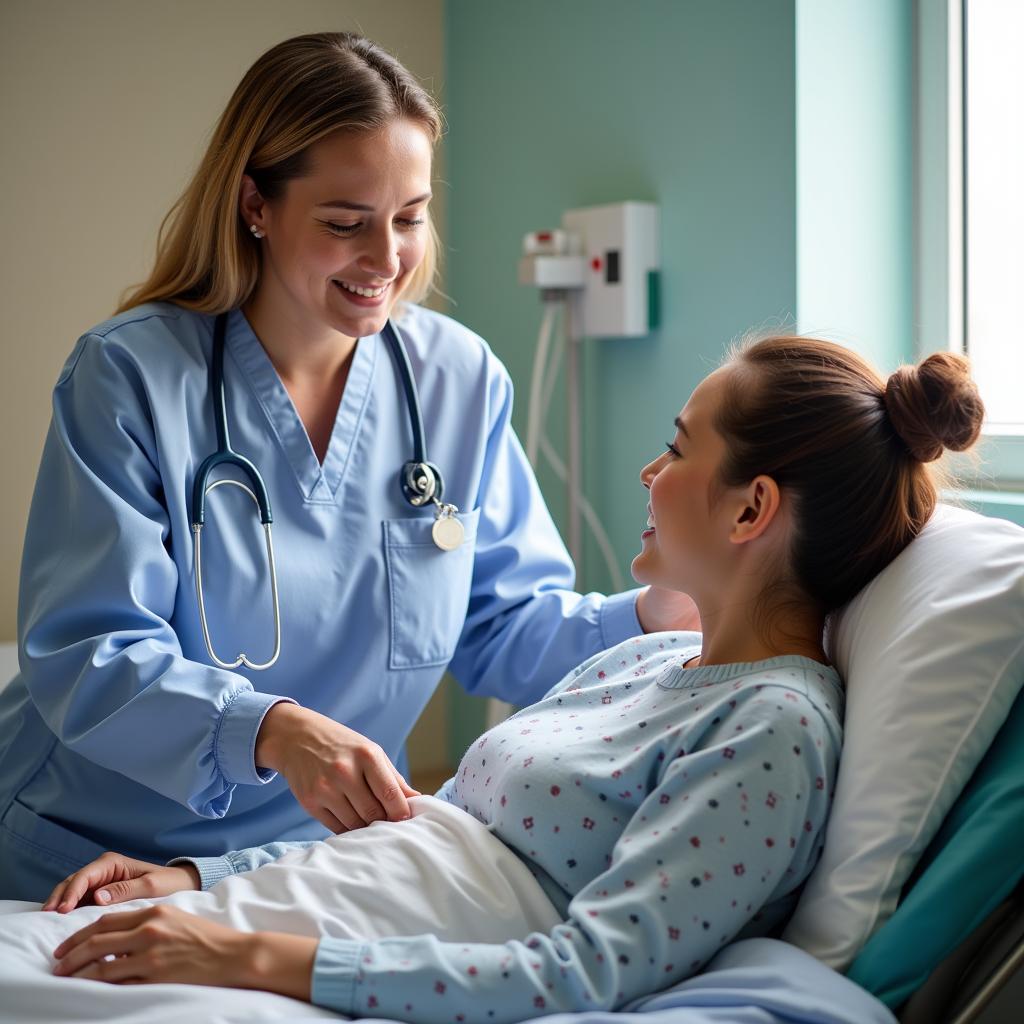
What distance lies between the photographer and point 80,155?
94.8 inches

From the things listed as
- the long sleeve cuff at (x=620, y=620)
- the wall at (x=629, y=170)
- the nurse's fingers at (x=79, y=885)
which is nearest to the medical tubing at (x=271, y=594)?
the nurse's fingers at (x=79, y=885)

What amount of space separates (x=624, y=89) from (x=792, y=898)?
1.62 m

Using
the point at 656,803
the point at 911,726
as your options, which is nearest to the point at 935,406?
the point at 911,726

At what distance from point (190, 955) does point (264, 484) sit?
0.66 m

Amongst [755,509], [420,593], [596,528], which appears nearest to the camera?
[755,509]

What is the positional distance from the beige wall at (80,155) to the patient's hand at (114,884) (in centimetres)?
126

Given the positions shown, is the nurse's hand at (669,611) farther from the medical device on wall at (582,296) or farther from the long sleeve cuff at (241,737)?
the medical device on wall at (582,296)

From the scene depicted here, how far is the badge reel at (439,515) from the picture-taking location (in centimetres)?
162

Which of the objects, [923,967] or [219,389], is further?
[219,389]

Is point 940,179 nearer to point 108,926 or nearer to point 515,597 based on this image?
point 515,597

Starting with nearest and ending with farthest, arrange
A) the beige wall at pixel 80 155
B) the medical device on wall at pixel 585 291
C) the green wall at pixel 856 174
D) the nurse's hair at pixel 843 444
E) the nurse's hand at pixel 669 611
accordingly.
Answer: the nurse's hair at pixel 843 444
the nurse's hand at pixel 669 611
the green wall at pixel 856 174
the medical device on wall at pixel 585 291
the beige wall at pixel 80 155

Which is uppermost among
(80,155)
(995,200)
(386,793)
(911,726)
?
(80,155)

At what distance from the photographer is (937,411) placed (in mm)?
1133

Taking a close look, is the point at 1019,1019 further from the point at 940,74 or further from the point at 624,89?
the point at 624,89
